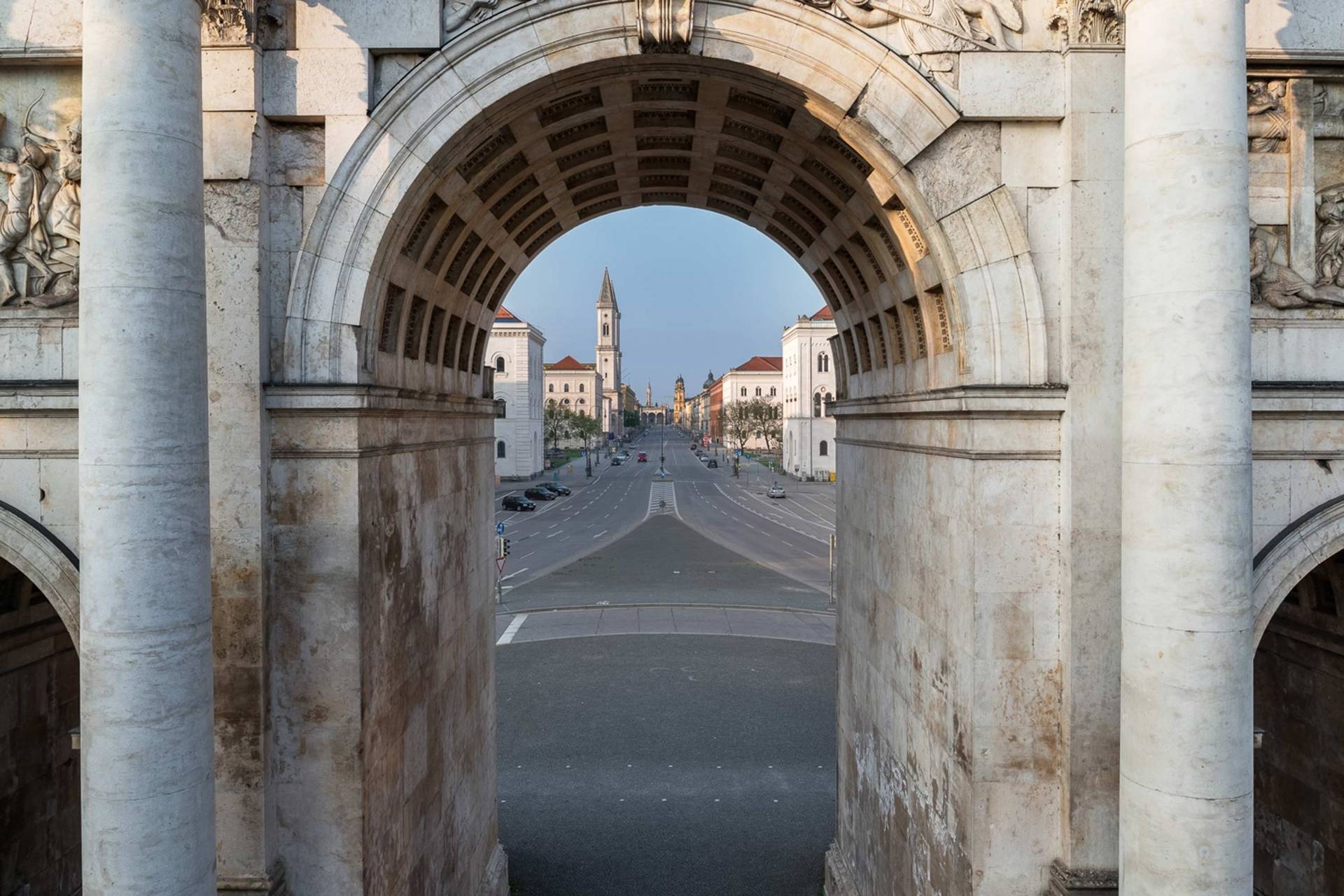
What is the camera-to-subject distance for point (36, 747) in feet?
36.1

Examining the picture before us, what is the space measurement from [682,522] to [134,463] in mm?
52481

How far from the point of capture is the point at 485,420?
14180 mm

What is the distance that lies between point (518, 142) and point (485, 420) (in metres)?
5.57

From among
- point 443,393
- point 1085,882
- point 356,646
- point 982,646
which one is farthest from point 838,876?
point 443,393

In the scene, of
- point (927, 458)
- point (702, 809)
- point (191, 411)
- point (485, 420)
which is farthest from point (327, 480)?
point (702, 809)

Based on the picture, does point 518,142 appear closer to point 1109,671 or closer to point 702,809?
point 1109,671

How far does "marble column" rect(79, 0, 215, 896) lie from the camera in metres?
6.25

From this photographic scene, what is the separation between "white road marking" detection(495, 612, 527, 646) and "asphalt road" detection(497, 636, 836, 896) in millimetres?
1354

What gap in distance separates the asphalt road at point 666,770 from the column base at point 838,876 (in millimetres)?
581

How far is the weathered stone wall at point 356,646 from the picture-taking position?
8.27 meters

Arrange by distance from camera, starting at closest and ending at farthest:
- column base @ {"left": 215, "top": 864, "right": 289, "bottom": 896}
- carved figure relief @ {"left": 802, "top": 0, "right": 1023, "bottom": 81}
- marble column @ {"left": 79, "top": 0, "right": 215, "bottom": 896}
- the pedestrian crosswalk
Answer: marble column @ {"left": 79, "top": 0, "right": 215, "bottom": 896} → column base @ {"left": 215, "top": 864, "right": 289, "bottom": 896} → carved figure relief @ {"left": 802, "top": 0, "right": 1023, "bottom": 81} → the pedestrian crosswalk

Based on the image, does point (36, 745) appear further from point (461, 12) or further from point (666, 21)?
point (666, 21)

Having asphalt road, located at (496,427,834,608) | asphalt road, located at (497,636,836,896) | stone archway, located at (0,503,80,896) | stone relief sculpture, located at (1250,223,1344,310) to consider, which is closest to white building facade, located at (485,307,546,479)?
asphalt road, located at (496,427,834,608)

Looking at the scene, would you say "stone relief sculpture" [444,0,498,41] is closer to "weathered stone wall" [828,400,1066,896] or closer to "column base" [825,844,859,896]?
"weathered stone wall" [828,400,1066,896]
